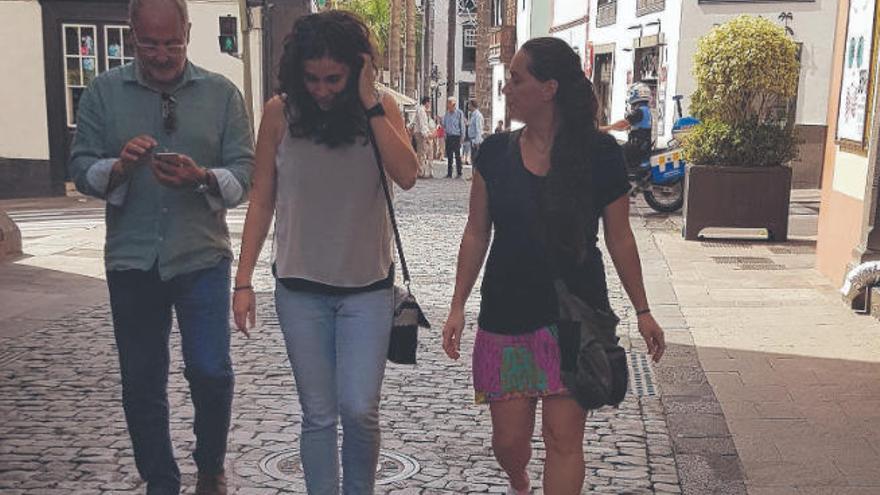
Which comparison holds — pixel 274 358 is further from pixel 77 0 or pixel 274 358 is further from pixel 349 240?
pixel 77 0

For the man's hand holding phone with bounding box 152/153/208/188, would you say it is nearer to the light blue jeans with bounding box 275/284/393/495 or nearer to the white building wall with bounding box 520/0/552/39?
the light blue jeans with bounding box 275/284/393/495

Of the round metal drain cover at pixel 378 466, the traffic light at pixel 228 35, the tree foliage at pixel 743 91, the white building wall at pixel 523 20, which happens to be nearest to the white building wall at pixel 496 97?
the white building wall at pixel 523 20

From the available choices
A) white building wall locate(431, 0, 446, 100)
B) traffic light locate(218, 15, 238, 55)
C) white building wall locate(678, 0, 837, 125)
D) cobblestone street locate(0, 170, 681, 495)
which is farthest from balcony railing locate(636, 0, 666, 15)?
white building wall locate(431, 0, 446, 100)

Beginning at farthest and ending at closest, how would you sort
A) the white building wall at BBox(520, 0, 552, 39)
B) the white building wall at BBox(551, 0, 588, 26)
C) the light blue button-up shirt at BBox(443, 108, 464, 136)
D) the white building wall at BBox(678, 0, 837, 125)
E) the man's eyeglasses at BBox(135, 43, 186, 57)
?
1. the white building wall at BBox(520, 0, 552, 39)
2. the white building wall at BBox(551, 0, 588, 26)
3. the light blue button-up shirt at BBox(443, 108, 464, 136)
4. the white building wall at BBox(678, 0, 837, 125)
5. the man's eyeglasses at BBox(135, 43, 186, 57)

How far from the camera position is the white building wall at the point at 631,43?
64.6 ft

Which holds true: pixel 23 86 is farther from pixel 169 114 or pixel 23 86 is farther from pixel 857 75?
pixel 169 114

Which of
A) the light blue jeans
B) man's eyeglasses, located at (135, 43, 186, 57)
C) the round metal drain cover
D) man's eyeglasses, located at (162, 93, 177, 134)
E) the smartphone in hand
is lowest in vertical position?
the round metal drain cover

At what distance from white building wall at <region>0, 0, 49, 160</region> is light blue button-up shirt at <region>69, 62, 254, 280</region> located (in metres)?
17.2

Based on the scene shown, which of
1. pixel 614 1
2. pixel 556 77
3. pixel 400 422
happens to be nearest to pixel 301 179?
pixel 556 77

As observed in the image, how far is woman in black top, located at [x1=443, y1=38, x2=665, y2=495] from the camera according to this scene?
3.23 meters

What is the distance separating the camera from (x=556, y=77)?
3.23 m

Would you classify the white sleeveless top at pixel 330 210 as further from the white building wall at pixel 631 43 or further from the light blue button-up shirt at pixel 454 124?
the light blue button-up shirt at pixel 454 124

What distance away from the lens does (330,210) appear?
3.27 metres

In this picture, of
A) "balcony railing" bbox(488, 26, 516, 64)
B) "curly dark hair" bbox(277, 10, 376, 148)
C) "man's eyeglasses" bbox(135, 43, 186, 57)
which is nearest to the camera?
"curly dark hair" bbox(277, 10, 376, 148)
